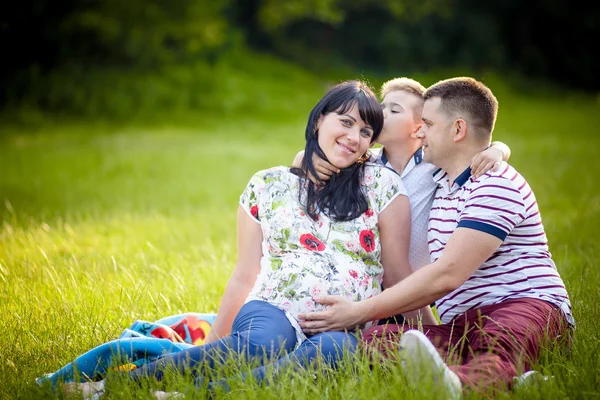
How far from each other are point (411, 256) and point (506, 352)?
88cm

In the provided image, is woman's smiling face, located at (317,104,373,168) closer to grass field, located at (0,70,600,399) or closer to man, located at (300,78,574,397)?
man, located at (300,78,574,397)

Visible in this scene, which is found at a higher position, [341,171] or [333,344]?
[341,171]

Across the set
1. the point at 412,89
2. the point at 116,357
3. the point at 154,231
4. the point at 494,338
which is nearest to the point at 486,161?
the point at 412,89

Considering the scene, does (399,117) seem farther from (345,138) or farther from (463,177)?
(463,177)

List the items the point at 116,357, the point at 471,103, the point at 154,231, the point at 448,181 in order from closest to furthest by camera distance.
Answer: the point at 116,357 < the point at 471,103 < the point at 448,181 < the point at 154,231

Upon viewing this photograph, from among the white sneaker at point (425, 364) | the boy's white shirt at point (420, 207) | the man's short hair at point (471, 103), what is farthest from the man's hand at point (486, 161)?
the white sneaker at point (425, 364)

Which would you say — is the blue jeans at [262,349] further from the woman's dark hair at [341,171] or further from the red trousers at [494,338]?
the woman's dark hair at [341,171]

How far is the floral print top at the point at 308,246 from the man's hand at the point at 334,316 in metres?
0.07

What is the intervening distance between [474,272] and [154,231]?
173 inches

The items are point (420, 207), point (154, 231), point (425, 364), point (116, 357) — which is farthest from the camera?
point (154, 231)

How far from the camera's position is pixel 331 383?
2650 mm

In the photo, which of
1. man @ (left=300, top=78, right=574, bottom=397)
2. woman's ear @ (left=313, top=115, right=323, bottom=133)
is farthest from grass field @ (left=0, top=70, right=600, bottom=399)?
woman's ear @ (left=313, top=115, right=323, bottom=133)

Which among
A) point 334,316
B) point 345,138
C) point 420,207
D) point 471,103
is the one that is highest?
point 471,103

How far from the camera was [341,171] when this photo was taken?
337 centimetres
